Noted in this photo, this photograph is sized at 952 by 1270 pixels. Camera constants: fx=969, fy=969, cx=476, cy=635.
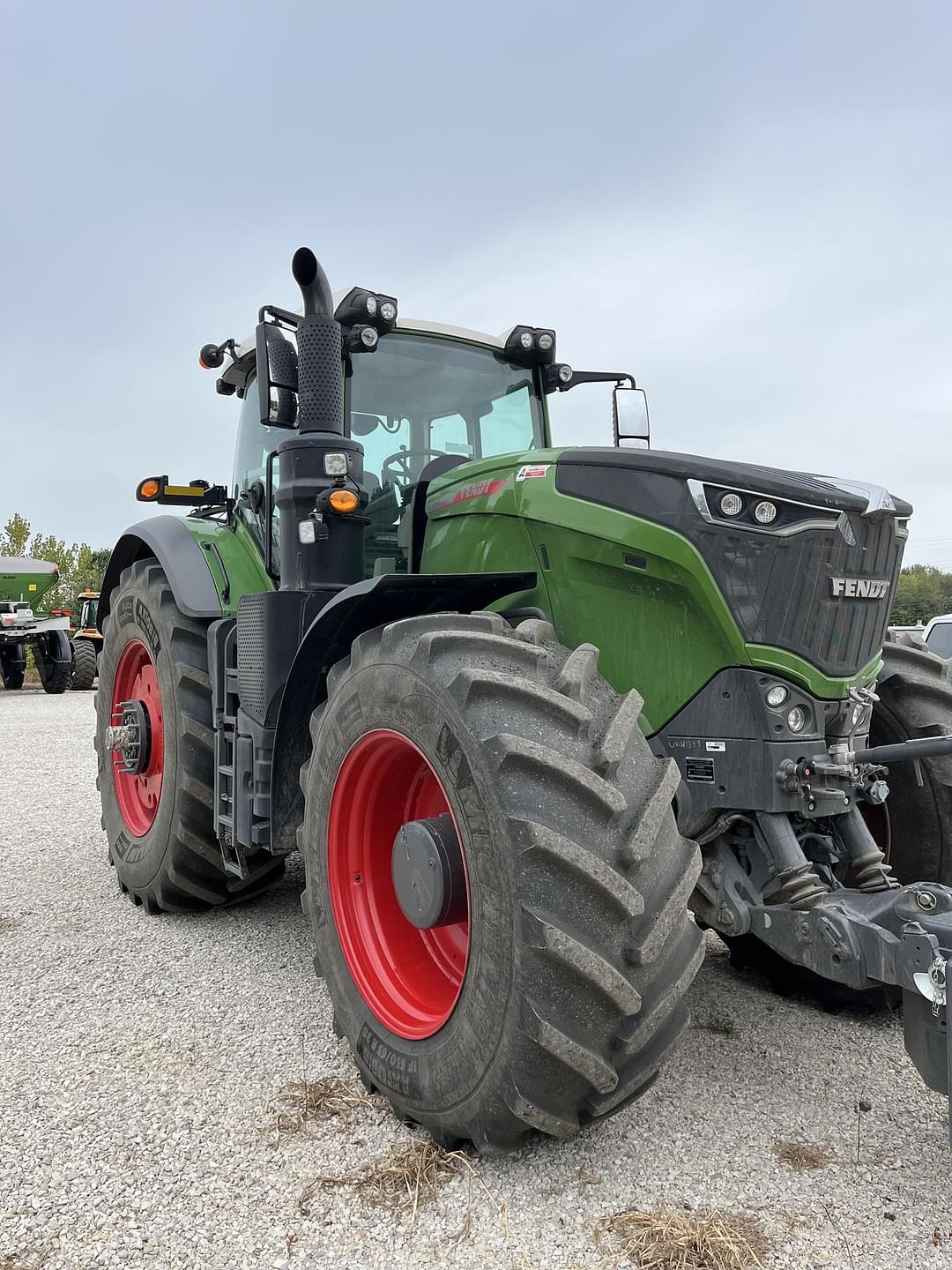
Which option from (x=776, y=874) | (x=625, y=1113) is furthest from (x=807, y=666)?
(x=625, y=1113)

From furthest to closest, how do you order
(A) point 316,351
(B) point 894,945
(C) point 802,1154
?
(A) point 316,351, (C) point 802,1154, (B) point 894,945

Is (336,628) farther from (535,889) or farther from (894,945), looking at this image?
(894,945)

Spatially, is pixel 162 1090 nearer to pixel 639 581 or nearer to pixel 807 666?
pixel 639 581

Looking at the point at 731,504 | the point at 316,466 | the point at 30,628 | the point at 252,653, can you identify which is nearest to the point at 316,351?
the point at 316,466

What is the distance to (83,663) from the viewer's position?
59.8 feet

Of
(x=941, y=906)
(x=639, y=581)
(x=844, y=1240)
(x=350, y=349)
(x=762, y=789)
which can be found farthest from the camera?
(x=350, y=349)

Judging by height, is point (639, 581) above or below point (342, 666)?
above

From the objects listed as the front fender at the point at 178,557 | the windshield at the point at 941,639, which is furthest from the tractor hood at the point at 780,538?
the windshield at the point at 941,639

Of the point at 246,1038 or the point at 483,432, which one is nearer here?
the point at 246,1038

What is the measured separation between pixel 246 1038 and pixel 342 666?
1212 millimetres

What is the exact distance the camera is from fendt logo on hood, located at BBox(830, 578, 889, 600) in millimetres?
2473

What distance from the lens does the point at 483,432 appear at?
4.05m

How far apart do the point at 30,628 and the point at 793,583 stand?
58.5ft

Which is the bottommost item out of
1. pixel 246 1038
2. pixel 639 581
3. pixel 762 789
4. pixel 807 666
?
pixel 246 1038
